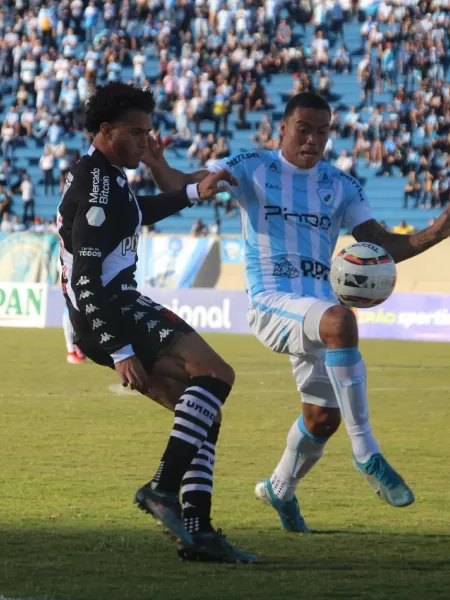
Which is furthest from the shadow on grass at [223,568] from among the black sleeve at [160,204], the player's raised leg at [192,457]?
the black sleeve at [160,204]

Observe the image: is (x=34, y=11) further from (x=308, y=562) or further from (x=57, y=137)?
(x=308, y=562)

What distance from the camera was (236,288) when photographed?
25.8 metres

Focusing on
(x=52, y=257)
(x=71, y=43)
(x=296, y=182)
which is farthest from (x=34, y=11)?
(x=296, y=182)

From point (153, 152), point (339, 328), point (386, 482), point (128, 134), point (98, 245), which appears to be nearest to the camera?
point (98, 245)

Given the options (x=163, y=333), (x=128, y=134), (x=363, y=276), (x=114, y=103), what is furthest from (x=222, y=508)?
(x=114, y=103)

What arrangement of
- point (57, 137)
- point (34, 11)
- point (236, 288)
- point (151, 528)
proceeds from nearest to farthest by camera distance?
point (151, 528)
point (236, 288)
point (57, 137)
point (34, 11)

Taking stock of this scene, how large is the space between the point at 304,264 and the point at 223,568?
6.43ft

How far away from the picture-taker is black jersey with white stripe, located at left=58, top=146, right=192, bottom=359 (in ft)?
18.0

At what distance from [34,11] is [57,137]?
510 centimetres

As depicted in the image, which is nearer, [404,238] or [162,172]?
[162,172]

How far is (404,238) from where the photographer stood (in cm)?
696

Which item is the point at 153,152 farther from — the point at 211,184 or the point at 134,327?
the point at 134,327

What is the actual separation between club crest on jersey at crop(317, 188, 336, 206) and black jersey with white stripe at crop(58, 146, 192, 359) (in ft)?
4.47

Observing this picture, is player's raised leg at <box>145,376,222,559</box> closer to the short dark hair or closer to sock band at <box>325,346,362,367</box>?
sock band at <box>325,346,362,367</box>
